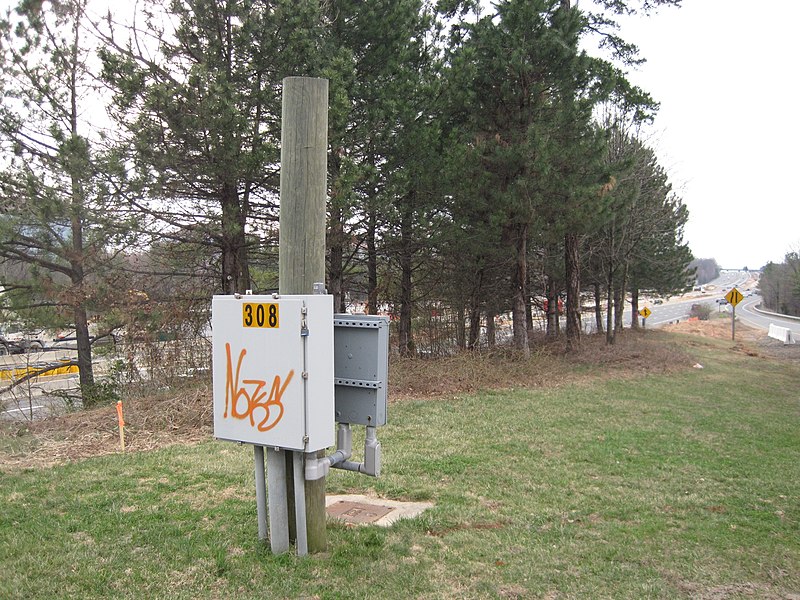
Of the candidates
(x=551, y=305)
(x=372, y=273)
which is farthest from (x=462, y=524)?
(x=551, y=305)

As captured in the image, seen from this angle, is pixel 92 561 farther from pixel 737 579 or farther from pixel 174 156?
pixel 174 156

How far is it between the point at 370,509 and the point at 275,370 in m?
2.09

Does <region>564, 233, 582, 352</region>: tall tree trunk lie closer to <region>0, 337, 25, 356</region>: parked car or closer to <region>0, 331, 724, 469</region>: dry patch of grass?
<region>0, 331, 724, 469</region>: dry patch of grass

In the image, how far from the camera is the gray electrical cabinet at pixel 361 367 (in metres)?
4.11

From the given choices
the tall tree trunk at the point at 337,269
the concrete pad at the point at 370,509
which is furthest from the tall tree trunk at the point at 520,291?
the concrete pad at the point at 370,509

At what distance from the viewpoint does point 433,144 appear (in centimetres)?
1441

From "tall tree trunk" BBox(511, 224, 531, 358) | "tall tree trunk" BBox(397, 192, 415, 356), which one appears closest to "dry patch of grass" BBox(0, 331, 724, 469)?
"tall tree trunk" BBox(511, 224, 531, 358)

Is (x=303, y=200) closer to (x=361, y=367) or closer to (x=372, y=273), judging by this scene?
(x=361, y=367)

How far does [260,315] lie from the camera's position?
3904 millimetres

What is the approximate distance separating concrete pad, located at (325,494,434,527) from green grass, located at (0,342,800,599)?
7.2 inches

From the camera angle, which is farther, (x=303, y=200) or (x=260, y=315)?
(x=303, y=200)

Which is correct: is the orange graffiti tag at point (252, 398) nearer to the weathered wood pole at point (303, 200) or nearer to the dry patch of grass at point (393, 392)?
the weathered wood pole at point (303, 200)

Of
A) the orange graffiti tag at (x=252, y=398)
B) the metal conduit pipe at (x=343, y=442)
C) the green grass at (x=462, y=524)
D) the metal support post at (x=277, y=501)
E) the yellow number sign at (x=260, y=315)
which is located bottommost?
the green grass at (x=462, y=524)

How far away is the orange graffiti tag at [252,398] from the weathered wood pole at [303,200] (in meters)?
0.57
